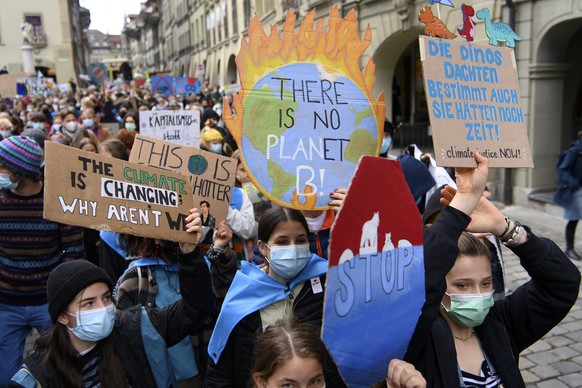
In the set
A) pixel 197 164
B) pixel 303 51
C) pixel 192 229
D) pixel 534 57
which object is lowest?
pixel 192 229

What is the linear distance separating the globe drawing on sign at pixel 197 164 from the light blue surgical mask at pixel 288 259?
112 cm

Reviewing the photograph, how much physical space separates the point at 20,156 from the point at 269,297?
1.98m

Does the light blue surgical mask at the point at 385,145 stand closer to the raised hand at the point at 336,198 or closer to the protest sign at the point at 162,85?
the raised hand at the point at 336,198

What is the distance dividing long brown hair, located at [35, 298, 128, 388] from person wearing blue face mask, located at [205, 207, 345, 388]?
0.43 meters

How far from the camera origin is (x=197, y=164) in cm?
352

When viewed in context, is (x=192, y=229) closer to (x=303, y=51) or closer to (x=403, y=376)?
(x=303, y=51)

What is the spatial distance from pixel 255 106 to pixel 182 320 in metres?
1.11

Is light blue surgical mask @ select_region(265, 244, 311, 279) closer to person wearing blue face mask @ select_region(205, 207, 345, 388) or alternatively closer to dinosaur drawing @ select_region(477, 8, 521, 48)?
A: person wearing blue face mask @ select_region(205, 207, 345, 388)

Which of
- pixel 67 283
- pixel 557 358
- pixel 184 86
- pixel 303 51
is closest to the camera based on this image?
pixel 67 283

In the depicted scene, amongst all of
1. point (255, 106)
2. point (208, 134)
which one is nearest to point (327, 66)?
point (255, 106)

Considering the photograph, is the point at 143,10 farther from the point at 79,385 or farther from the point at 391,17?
the point at 79,385

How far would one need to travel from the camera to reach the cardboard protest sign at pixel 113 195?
2.28 metres

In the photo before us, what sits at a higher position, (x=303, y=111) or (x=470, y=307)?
(x=303, y=111)

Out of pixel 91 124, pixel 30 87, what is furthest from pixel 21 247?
pixel 30 87
